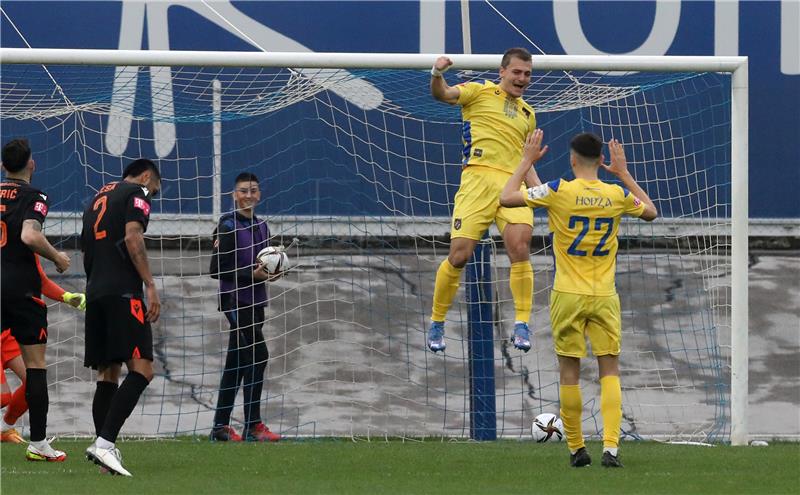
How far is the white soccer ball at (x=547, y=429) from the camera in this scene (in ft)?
32.6

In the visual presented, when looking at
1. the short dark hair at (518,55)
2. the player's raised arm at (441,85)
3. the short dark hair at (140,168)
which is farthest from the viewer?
the short dark hair at (518,55)

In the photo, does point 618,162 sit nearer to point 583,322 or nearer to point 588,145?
point 588,145

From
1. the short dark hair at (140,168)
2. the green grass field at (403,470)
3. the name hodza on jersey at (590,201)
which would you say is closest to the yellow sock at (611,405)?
the green grass field at (403,470)

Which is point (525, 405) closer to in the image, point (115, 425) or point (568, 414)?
point (568, 414)

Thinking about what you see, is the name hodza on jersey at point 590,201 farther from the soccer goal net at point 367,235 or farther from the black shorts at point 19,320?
the black shorts at point 19,320

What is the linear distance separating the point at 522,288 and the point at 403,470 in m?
1.78

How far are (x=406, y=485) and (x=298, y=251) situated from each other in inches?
249

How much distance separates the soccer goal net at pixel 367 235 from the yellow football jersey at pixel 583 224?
254cm

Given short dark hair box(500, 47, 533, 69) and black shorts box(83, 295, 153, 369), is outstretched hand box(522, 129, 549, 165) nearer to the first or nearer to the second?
short dark hair box(500, 47, 533, 69)

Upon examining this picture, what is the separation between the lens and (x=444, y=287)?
9.23 meters

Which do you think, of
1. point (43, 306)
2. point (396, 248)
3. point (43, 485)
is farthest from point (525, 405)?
point (43, 485)

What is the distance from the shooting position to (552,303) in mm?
7770

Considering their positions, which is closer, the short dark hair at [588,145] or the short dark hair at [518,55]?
the short dark hair at [588,145]

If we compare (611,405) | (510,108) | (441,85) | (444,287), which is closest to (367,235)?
(444,287)
